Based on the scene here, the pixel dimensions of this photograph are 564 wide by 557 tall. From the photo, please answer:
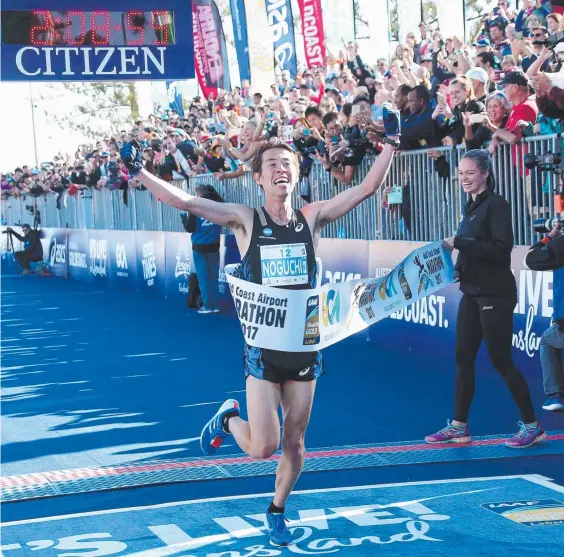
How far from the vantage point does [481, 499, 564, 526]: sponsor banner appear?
19.9 ft

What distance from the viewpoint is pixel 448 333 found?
1181 centimetres

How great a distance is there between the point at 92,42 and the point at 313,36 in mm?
13477

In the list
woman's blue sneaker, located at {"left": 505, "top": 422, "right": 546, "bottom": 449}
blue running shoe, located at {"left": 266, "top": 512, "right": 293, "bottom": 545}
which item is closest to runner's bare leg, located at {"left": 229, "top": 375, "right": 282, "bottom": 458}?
blue running shoe, located at {"left": 266, "top": 512, "right": 293, "bottom": 545}

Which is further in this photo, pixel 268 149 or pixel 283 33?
pixel 283 33

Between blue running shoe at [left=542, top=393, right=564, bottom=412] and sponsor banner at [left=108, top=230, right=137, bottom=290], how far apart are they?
17.1 m

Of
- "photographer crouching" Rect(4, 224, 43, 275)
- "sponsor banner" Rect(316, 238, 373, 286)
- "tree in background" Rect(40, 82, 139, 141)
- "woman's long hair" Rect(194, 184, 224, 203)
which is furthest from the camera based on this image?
"tree in background" Rect(40, 82, 139, 141)

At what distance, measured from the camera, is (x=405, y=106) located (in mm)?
12680

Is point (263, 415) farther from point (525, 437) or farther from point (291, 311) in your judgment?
point (525, 437)

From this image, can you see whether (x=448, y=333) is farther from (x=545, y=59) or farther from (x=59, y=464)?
(x=59, y=464)

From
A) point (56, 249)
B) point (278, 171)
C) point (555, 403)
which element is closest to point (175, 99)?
point (56, 249)

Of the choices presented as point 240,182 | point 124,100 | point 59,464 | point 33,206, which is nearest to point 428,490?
point 59,464

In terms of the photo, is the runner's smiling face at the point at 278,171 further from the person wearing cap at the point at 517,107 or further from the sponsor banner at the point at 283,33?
the sponsor banner at the point at 283,33

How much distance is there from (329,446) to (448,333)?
390 cm

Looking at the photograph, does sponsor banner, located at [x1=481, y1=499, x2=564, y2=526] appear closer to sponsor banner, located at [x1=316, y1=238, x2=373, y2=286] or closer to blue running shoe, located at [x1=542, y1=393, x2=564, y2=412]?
blue running shoe, located at [x1=542, y1=393, x2=564, y2=412]
